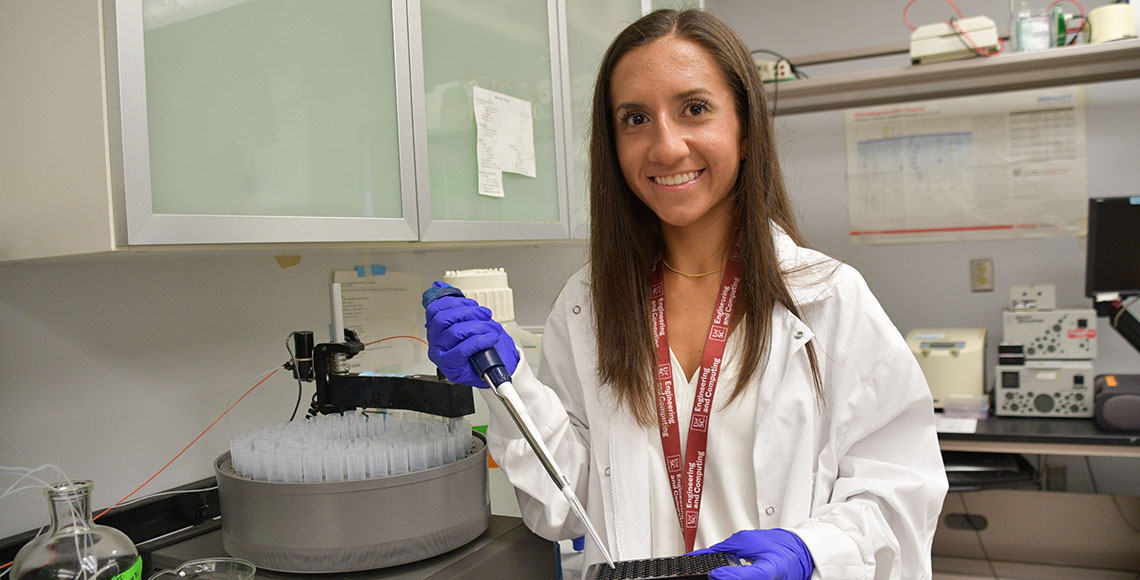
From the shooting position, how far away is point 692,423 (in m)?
1.14

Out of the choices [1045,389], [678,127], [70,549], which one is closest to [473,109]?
[678,127]

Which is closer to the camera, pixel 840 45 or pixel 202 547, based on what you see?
pixel 202 547

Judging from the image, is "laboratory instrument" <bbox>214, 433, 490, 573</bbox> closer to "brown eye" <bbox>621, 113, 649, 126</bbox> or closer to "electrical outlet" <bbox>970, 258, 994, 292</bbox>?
"brown eye" <bbox>621, 113, 649, 126</bbox>

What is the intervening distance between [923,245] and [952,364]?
21.0 inches

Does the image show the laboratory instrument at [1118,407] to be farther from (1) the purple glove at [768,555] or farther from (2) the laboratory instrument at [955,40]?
(1) the purple glove at [768,555]

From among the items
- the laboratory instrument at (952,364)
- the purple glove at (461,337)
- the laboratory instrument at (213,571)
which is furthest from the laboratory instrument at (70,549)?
the laboratory instrument at (952,364)

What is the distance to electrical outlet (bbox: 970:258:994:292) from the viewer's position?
8.84 feet

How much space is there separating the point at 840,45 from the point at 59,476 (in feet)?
8.76

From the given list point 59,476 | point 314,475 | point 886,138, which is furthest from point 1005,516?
point 59,476

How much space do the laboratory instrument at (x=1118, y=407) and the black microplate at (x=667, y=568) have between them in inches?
68.5

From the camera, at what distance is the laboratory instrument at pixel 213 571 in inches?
35.6

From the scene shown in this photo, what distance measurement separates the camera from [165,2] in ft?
3.19

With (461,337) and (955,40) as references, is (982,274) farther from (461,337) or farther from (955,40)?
(461,337)

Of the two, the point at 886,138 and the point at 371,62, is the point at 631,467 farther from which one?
the point at 886,138
